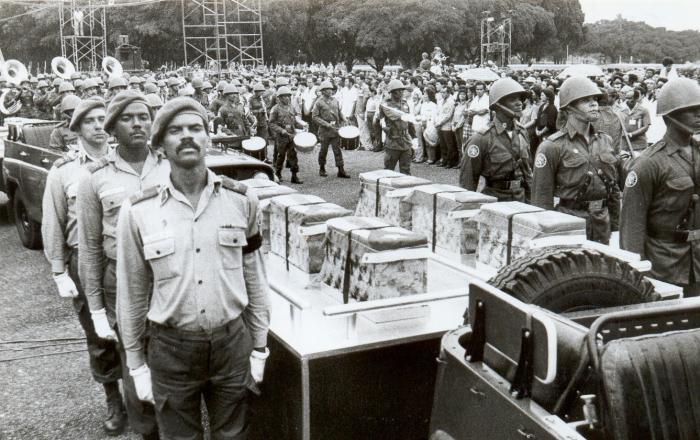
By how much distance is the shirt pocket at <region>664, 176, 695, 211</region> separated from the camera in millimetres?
4289

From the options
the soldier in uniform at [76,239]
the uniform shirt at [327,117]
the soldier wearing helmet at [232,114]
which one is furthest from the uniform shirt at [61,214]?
the uniform shirt at [327,117]

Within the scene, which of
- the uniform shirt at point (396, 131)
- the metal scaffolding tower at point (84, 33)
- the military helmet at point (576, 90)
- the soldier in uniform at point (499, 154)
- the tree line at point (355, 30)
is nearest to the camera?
the military helmet at point (576, 90)

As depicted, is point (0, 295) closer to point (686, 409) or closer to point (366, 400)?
point (366, 400)

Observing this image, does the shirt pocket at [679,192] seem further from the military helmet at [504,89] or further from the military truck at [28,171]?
the military truck at [28,171]

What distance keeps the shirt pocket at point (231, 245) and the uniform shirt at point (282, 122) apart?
12.3m

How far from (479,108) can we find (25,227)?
8733mm

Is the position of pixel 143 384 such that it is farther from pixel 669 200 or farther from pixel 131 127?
pixel 669 200

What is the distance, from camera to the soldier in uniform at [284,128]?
15461 millimetres

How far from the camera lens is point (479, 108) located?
50.2 ft

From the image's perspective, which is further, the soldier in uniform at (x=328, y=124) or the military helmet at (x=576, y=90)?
the soldier in uniform at (x=328, y=124)

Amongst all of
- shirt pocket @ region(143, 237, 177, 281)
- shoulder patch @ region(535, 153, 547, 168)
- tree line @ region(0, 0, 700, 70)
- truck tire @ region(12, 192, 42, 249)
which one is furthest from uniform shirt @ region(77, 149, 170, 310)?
tree line @ region(0, 0, 700, 70)

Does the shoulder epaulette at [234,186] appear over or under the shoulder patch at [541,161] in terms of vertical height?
over

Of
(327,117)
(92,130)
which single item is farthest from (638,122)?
(92,130)

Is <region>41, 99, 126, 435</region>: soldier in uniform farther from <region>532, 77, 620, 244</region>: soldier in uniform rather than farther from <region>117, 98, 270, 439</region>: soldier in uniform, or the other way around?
<region>532, 77, 620, 244</region>: soldier in uniform
